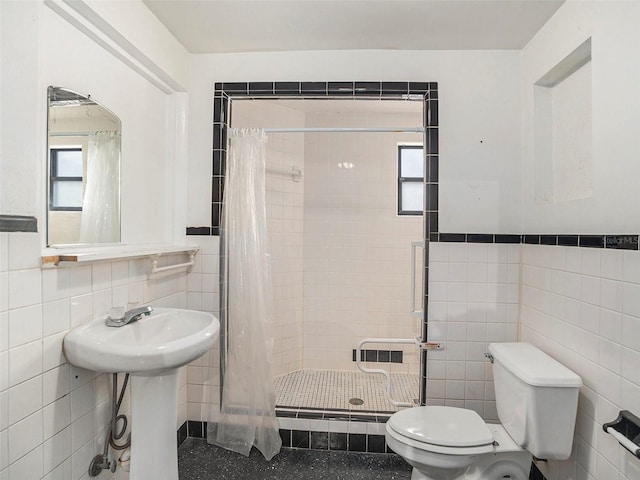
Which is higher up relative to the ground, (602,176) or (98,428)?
(602,176)

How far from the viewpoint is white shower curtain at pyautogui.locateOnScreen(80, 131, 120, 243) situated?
1394 mm

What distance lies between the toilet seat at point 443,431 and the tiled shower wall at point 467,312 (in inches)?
12.6

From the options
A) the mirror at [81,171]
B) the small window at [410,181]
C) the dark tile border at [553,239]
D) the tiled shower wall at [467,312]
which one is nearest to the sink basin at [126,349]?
the mirror at [81,171]

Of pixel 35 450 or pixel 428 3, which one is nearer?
pixel 35 450

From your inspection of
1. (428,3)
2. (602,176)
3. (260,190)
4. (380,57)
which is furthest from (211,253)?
(602,176)

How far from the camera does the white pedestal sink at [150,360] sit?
115cm

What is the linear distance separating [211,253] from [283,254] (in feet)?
2.82

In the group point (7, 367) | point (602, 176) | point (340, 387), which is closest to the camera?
point (7, 367)

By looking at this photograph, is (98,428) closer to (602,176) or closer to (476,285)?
(476,285)

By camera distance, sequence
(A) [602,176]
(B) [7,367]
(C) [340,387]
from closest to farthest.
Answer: (B) [7,367] < (A) [602,176] < (C) [340,387]

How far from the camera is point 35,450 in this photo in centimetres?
109

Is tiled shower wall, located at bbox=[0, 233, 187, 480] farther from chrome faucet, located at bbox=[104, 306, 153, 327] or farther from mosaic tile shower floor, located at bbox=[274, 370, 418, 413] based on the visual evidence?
mosaic tile shower floor, located at bbox=[274, 370, 418, 413]

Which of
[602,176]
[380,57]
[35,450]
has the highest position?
[380,57]

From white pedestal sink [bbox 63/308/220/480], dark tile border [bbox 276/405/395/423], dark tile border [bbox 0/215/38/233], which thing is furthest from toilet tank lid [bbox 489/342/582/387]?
dark tile border [bbox 0/215/38/233]
